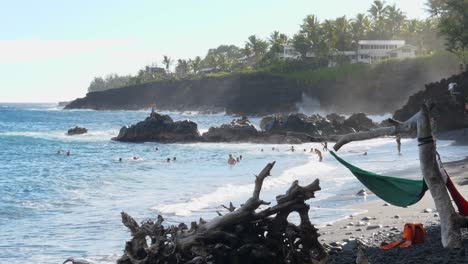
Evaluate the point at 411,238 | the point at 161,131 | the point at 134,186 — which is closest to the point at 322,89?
the point at 161,131

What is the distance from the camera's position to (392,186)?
28.4 ft

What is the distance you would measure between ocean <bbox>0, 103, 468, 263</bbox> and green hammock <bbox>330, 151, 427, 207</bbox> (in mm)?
4380

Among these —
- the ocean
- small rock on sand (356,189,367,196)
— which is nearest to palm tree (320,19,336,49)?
the ocean

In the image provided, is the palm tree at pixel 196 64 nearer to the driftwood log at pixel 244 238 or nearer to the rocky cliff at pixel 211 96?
the rocky cliff at pixel 211 96

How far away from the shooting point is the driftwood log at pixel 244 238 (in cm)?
670

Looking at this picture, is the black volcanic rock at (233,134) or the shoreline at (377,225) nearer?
the shoreline at (377,225)

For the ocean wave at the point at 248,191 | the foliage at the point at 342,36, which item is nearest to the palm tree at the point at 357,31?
the foliage at the point at 342,36

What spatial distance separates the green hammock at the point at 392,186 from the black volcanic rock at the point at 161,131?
39056 mm

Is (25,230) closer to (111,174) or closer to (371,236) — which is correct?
(371,236)

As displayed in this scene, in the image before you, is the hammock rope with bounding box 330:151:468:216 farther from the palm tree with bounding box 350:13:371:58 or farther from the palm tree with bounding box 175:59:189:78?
the palm tree with bounding box 175:59:189:78

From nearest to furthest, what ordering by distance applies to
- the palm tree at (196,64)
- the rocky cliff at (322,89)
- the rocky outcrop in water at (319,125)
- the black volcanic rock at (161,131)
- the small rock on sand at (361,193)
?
the small rock on sand at (361,193) < the rocky outcrop in water at (319,125) < the black volcanic rock at (161,131) < the rocky cliff at (322,89) < the palm tree at (196,64)

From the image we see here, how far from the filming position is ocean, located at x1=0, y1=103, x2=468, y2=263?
1283cm

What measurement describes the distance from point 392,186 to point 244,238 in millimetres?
2829

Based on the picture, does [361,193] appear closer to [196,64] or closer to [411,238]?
[411,238]
